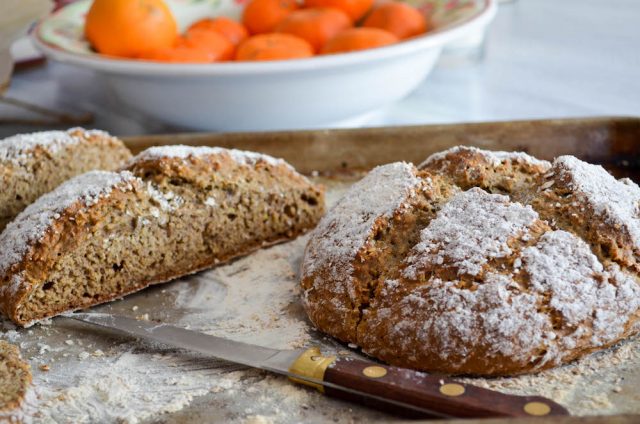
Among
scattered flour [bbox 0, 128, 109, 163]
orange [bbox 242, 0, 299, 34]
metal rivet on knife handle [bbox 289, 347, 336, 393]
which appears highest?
orange [bbox 242, 0, 299, 34]

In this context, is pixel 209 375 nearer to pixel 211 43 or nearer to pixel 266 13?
pixel 211 43

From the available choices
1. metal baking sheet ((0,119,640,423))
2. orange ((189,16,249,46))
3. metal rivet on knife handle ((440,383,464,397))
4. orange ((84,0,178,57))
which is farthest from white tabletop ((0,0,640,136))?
metal rivet on knife handle ((440,383,464,397))

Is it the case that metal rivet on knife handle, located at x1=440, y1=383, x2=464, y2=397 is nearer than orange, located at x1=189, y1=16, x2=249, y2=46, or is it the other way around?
metal rivet on knife handle, located at x1=440, y1=383, x2=464, y2=397

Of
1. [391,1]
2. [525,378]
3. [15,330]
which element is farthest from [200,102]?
[525,378]

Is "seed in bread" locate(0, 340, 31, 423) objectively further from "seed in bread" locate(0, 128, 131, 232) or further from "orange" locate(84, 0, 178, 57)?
"orange" locate(84, 0, 178, 57)

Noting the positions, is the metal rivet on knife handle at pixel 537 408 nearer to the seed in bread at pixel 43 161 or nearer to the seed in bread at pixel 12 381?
the seed in bread at pixel 12 381

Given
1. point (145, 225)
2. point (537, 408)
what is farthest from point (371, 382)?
point (145, 225)

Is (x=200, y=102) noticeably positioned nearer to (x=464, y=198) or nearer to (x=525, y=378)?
(x=464, y=198)

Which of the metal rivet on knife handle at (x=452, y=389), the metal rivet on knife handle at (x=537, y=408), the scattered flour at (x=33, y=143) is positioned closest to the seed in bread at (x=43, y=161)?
the scattered flour at (x=33, y=143)
